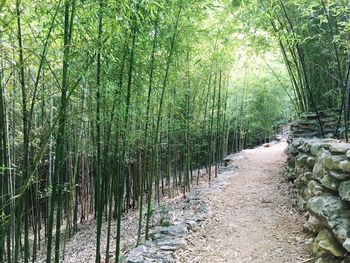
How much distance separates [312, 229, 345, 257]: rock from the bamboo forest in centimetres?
1

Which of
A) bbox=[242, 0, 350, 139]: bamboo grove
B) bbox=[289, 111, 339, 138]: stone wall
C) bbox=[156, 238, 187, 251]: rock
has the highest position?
bbox=[242, 0, 350, 139]: bamboo grove

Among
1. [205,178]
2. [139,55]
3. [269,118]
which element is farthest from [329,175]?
[269,118]

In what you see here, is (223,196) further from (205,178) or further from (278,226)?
(205,178)

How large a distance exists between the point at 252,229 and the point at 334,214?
1.67 metres

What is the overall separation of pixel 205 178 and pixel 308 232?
15.2ft

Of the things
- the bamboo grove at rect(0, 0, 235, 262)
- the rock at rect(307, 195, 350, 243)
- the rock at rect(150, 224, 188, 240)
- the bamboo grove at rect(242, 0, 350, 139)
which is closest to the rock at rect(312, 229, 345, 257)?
Result: the rock at rect(307, 195, 350, 243)

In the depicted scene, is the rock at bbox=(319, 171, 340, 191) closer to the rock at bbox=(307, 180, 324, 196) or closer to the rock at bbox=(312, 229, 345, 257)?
the rock at bbox=(307, 180, 324, 196)

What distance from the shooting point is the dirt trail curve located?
10.9ft

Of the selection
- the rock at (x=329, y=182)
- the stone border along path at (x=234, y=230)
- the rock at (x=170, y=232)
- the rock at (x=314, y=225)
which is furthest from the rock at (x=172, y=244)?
the rock at (x=329, y=182)

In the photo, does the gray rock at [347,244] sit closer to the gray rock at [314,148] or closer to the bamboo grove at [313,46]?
the gray rock at [314,148]

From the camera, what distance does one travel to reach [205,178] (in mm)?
8016

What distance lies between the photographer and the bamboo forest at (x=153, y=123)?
2420mm

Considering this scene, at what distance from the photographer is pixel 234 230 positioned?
4062 millimetres

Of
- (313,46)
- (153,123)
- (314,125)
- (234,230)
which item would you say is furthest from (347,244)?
(313,46)
